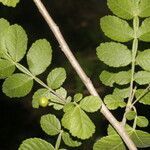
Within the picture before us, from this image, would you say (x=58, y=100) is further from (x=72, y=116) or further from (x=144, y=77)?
(x=144, y=77)

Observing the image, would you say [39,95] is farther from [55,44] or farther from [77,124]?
[55,44]

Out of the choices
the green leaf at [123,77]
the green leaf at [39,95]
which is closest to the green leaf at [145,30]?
the green leaf at [123,77]

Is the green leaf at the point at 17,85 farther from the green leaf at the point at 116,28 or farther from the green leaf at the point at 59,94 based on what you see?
the green leaf at the point at 116,28

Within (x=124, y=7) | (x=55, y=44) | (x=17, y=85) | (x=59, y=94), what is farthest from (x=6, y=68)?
(x=55, y=44)

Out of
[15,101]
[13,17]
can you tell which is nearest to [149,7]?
[15,101]

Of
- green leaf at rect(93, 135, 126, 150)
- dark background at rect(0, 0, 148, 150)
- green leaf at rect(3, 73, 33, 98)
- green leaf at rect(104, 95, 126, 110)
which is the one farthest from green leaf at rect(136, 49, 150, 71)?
dark background at rect(0, 0, 148, 150)
